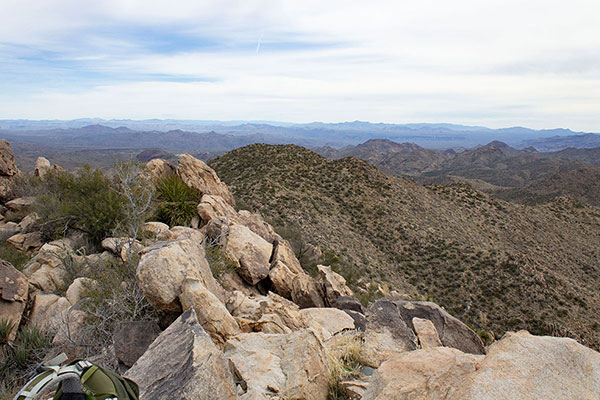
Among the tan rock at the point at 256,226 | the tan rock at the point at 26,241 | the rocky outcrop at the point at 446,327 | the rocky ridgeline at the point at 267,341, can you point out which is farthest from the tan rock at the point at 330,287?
the tan rock at the point at 26,241

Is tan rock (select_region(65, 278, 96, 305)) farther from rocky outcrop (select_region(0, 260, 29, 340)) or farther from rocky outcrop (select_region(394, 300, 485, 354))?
rocky outcrop (select_region(394, 300, 485, 354))

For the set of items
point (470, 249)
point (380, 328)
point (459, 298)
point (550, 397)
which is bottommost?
point (459, 298)

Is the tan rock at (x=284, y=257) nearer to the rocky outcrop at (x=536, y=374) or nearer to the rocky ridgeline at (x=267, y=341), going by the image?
the rocky ridgeline at (x=267, y=341)

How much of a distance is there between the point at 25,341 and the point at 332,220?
27.4 meters

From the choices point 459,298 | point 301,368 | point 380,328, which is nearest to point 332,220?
point 459,298

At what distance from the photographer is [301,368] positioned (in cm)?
471

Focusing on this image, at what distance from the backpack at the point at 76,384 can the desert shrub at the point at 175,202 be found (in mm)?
9307

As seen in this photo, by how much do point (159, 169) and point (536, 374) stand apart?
15.5m

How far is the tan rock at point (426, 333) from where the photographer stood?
6.94 m

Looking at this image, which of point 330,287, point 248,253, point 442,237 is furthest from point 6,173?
point 442,237

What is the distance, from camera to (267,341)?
5.44m

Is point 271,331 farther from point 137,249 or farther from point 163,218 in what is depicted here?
point 163,218

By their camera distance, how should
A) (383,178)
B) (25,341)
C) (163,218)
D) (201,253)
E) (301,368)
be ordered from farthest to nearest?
(383,178) → (163,218) → (201,253) → (25,341) → (301,368)

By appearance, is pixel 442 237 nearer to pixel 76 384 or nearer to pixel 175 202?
pixel 175 202
